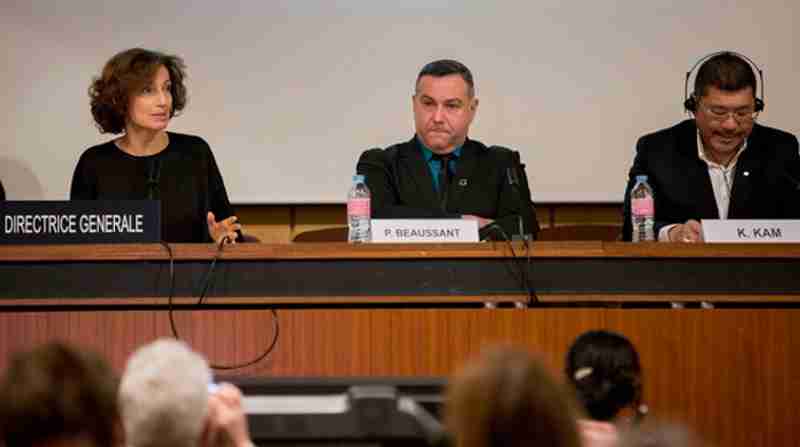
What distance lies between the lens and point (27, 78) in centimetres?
586

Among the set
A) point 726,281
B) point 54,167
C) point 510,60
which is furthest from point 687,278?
point 54,167

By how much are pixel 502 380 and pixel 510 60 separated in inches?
174

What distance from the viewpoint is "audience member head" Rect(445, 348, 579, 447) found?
5.08 feet

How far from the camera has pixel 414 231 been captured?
12.9 feet

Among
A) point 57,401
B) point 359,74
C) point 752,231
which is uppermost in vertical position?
point 359,74

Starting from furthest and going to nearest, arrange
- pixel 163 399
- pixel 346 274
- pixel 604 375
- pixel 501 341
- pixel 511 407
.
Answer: pixel 346 274
pixel 501 341
pixel 604 375
pixel 163 399
pixel 511 407

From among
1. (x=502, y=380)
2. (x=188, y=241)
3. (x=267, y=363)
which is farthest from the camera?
(x=188, y=241)

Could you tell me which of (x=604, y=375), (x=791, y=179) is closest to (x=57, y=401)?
(x=604, y=375)

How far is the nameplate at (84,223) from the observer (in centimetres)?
390

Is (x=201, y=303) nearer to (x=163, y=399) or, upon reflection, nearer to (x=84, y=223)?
(x=84, y=223)

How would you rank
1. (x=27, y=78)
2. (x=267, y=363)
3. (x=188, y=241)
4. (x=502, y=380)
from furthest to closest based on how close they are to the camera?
(x=27, y=78), (x=188, y=241), (x=267, y=363), (x=502, y=380)

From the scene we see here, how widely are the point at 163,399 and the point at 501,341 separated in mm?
2023

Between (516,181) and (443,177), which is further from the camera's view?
(443,177)

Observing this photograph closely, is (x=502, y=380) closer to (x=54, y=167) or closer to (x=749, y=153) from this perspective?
(x=749, y=153)
